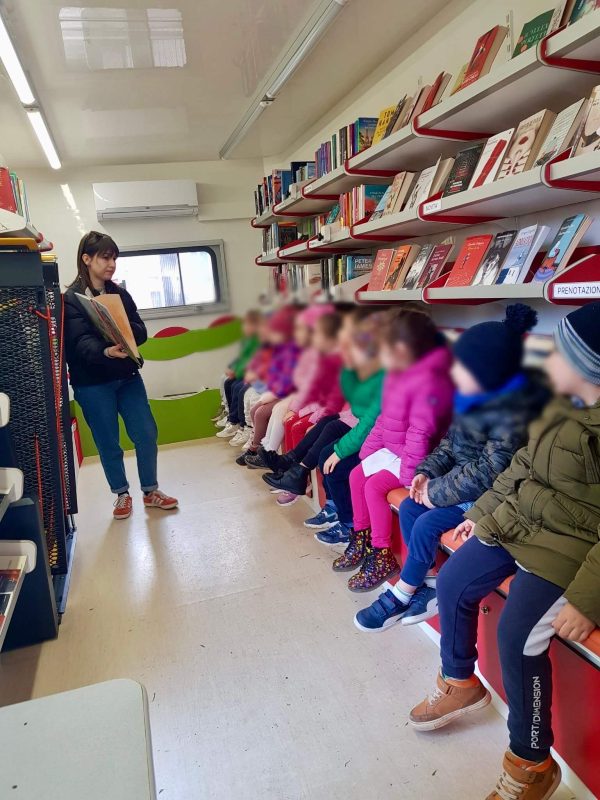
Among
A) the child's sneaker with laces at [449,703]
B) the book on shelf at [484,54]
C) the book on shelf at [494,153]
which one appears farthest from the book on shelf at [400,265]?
the book on shelf at [484,54]

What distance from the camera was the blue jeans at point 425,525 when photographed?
135 centimetres

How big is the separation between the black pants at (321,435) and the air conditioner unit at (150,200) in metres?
0.25

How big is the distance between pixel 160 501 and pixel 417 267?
8.81ft

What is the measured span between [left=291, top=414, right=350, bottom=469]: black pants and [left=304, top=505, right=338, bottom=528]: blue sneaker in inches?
64.5

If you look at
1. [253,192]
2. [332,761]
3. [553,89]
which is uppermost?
[553,89]

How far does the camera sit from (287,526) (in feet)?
9.06

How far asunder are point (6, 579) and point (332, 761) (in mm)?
1149

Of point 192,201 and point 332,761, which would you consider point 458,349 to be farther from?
point 332,761

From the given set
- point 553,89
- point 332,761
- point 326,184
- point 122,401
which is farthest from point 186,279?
point 553,89

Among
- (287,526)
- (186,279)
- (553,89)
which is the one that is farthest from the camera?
(287,526)

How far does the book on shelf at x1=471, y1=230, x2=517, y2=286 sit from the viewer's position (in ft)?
1.60

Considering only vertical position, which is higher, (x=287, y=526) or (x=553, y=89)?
(x=553, y=89)

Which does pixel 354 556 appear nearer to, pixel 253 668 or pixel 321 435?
pixel 253 668

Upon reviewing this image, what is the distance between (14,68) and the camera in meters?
2.44
